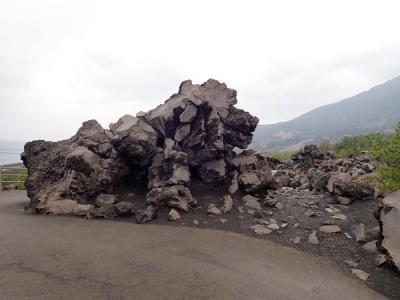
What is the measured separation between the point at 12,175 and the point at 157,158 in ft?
34.1

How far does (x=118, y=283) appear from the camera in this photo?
6.25 metres

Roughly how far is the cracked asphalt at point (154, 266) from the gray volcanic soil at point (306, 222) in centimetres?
38

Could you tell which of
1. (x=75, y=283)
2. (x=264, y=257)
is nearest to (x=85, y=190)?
(x=75, y=283)

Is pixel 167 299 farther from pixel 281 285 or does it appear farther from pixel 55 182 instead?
pixel 55 182

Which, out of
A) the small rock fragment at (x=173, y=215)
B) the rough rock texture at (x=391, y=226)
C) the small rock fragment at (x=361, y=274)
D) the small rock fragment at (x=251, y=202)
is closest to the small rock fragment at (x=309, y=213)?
the small rock fragment at (x=251, y=202)

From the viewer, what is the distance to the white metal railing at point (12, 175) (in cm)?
1763

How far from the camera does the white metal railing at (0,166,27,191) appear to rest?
17.6m

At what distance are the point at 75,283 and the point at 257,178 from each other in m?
7.72

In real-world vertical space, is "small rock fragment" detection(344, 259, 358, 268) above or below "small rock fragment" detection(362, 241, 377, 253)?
below

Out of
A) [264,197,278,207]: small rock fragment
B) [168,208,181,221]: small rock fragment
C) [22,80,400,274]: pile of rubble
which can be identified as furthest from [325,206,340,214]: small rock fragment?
[168,208,181,221]: small rock fragment

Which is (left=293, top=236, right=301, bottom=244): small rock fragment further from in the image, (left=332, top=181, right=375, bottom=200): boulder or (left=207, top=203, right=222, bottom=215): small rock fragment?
(left=332, top=181, right=375, bottom=200): boulder

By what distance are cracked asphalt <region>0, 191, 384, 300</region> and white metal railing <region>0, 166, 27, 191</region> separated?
28.7ft

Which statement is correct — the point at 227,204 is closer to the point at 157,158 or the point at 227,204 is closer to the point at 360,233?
the point at 157,158

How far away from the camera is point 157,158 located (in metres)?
12.3
